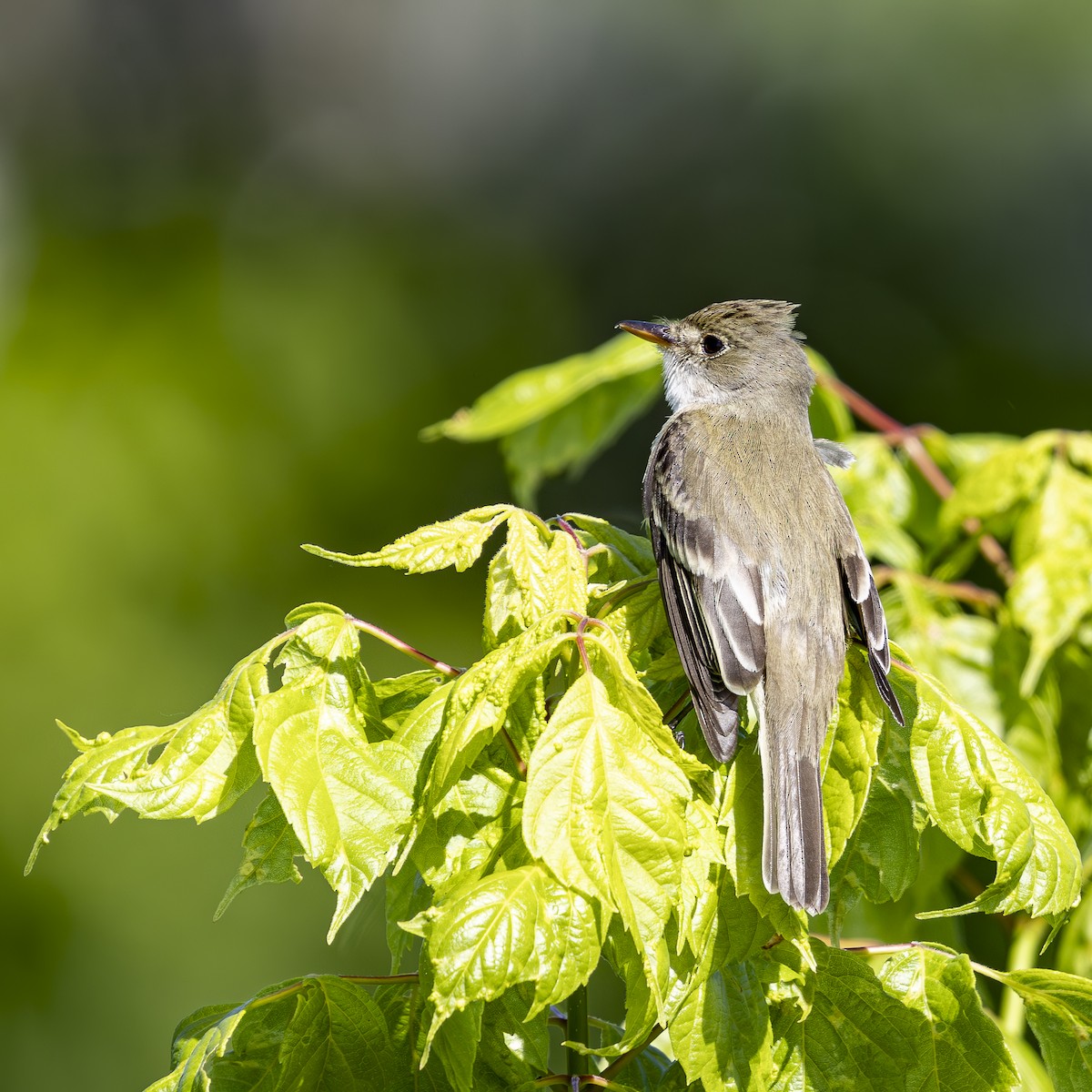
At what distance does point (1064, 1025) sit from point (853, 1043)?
293 mm

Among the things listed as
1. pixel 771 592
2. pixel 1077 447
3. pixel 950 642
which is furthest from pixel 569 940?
pixel 1077 447

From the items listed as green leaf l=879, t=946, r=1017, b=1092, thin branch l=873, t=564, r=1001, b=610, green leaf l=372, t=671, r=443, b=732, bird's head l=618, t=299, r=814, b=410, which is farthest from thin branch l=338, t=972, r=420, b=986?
bird's head l=618, t=299, r=814, b=410

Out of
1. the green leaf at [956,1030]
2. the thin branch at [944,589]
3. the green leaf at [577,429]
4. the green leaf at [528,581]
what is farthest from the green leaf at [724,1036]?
the green leaf at [577,429]

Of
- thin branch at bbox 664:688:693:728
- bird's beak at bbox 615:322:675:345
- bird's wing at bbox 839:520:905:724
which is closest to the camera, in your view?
bird's wing at bbox 839:520:905:724

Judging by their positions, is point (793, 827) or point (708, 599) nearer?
point (793, 827)

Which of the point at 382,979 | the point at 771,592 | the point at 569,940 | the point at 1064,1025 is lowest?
the point at 1064,1025

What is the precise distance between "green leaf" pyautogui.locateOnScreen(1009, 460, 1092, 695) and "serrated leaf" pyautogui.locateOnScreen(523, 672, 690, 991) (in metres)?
1.22

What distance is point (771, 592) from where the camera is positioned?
204cm

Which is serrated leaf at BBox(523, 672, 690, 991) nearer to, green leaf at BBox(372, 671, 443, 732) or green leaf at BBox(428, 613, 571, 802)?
green leaf at BBox(428, 613, 571, 802)

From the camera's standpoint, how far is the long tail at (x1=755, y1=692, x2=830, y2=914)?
4.85ft

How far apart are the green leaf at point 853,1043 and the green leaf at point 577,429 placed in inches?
69.1

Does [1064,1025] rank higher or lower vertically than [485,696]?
lower

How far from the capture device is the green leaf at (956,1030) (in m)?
1.60

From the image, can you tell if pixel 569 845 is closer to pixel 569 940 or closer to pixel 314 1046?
pixel 569 940
